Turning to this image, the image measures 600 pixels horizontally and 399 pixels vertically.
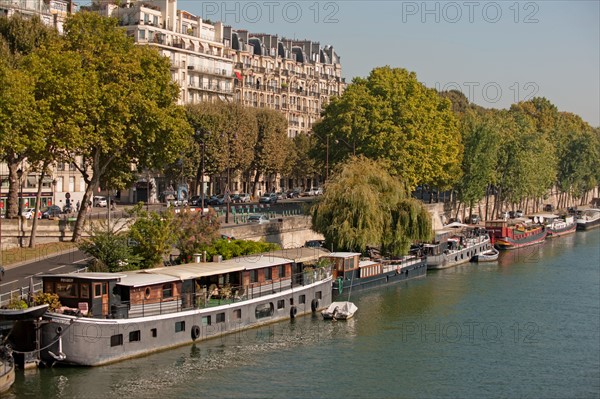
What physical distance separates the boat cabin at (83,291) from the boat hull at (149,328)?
103 centimetres

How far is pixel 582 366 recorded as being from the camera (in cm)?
4550

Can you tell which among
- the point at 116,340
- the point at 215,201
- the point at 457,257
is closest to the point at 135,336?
the point at 116,340

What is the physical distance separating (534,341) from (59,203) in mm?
60108

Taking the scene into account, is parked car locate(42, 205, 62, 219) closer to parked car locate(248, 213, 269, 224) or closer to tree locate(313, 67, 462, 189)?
parked car locate(248, 213, 269, 224)

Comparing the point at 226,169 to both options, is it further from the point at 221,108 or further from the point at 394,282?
the point at 394,282

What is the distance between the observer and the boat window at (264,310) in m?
52.1

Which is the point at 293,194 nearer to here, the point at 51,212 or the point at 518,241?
the point at 518,241

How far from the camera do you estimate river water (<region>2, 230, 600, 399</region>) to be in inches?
1578

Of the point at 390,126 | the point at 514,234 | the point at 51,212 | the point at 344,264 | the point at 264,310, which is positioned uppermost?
the point at 390,126

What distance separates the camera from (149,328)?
44.6 metres

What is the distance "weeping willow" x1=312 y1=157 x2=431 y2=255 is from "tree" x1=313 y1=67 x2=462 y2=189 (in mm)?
16756

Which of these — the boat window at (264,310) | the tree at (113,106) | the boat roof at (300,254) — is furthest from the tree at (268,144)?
the boat window at (264,310)

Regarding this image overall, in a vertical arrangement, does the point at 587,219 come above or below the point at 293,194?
below

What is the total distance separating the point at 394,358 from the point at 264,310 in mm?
9328
